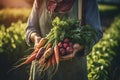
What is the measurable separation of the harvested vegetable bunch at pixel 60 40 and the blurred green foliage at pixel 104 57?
2.27m

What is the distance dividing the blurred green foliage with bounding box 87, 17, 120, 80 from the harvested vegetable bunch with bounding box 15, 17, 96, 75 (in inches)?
89.4

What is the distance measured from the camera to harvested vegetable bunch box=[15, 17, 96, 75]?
17.5 feet

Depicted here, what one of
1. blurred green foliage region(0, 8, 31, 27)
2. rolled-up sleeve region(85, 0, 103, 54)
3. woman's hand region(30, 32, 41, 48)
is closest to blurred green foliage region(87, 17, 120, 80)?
blurred green foliage region(0, 8, 31, 27)

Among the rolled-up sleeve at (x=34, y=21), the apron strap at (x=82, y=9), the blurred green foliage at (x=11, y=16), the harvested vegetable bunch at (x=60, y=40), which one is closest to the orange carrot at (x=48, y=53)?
the harvested vegetable bunch at (x=60, y=40)

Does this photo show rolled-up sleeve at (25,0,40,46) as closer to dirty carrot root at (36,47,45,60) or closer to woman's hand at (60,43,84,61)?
dirty carrot root at (36,47,45,60)

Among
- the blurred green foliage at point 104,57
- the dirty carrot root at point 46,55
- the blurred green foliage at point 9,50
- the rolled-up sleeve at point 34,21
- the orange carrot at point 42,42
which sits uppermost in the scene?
the rolled-up sleeve at point 34,21

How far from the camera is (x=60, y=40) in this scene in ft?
17.7

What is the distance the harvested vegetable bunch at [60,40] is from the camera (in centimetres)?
532

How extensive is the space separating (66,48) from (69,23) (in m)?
0.26

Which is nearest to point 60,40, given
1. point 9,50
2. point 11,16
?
point 9,50

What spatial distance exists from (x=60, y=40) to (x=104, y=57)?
3.42 meters

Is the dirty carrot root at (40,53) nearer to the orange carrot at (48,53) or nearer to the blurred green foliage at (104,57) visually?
the orange carrot at (48,53)

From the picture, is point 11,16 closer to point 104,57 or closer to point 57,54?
point 104,57

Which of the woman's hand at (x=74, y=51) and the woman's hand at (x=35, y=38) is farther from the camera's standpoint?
the woman's hand at (x=35, y=38)
